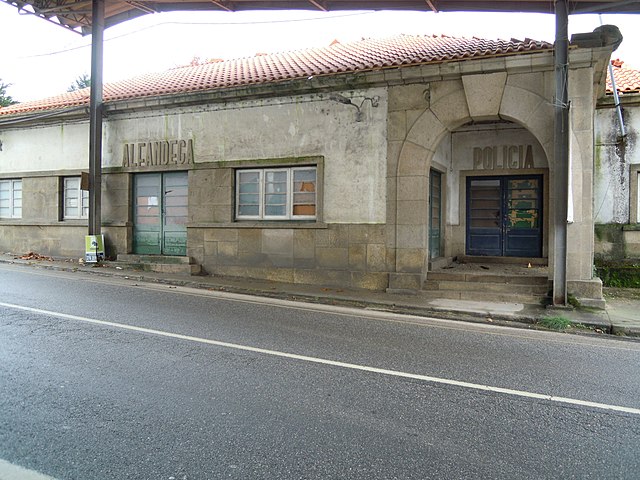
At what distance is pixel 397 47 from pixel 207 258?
776cm

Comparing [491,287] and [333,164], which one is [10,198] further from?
[491,287]

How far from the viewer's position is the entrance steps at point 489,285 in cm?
966

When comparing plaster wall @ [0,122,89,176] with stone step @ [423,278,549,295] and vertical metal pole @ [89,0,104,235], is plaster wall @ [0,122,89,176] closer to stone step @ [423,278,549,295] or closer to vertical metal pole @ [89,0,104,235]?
vertical metal pole @ [89,0,104,235]

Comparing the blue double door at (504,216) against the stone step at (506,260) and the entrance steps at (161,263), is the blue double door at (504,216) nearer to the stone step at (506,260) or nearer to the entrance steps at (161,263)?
the stone step at (506,260)

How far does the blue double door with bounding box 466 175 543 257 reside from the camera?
42.0 feet

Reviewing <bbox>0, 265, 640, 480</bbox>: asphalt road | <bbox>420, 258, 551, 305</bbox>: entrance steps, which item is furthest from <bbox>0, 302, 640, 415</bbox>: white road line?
<bbox>420, 258, 551, 305</bbox>: entrance steps

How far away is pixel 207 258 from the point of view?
12.6 metres

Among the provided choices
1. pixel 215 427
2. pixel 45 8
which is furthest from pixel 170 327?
pixel 45 8

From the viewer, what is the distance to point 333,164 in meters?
11.2

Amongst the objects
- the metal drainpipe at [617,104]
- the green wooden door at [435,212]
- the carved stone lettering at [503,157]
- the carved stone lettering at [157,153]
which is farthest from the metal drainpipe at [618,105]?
the carved stone lettering at [157,153]

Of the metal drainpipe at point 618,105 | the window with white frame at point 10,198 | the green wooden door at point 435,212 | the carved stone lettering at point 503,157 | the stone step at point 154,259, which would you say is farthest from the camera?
the window with white frame at point 10,198

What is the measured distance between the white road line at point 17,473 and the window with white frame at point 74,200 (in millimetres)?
12759

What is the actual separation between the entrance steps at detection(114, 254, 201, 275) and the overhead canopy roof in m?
7.06

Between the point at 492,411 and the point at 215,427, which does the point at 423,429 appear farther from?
the point at 215,427
